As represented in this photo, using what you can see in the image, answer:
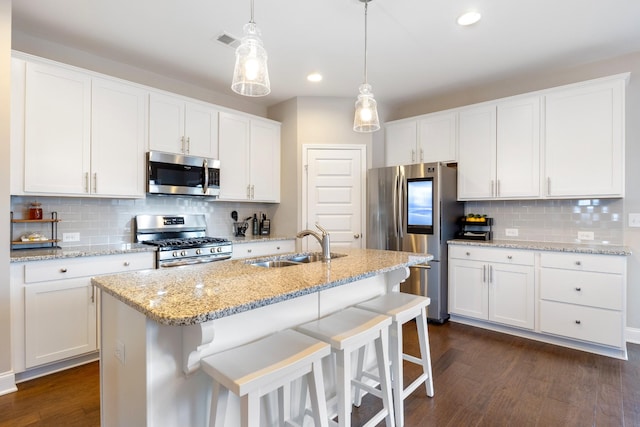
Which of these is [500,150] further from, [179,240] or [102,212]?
[102,212]

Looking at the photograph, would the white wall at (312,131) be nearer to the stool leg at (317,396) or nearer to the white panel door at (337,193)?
the white panel door at (337,193)

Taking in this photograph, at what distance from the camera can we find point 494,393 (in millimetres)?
2238

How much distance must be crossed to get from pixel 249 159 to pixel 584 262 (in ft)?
11.7

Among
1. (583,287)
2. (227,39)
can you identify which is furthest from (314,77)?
(583,287)

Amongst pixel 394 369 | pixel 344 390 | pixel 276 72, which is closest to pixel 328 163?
pixel 276 72

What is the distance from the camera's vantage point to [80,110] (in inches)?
109

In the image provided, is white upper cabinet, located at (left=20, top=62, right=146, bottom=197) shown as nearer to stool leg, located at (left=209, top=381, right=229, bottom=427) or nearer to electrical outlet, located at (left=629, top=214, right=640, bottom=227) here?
stool leg, located at (left=209, top=381, right=229, bottom=427)

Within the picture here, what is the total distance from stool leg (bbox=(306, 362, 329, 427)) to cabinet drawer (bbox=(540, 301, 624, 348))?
8.77 ft

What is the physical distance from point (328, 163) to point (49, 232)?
2929mm

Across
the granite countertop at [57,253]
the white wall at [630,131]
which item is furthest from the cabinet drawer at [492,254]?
the granite countertop at [57,253]

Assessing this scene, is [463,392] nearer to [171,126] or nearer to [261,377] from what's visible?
[261,377]

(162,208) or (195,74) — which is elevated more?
(195,74)

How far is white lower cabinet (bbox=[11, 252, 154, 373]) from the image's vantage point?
2307 mm

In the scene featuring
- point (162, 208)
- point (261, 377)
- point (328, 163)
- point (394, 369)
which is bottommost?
point (394, 369)
